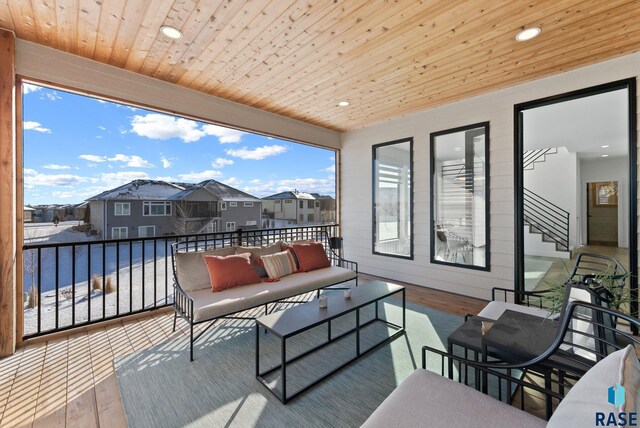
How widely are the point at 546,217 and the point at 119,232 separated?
9.08 meters

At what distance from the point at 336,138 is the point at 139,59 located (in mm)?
3609

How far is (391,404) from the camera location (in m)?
1.30

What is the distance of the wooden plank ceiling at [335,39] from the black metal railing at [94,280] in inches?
79.6

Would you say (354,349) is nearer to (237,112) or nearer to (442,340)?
(442,340)

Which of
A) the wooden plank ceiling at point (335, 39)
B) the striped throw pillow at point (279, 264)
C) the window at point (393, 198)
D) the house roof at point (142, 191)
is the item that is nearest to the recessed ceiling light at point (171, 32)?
the wooden plank ceiling at point (335, 39)

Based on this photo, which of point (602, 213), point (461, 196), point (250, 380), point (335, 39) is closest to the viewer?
point (250, 380)

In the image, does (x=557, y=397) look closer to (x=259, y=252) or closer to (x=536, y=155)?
(x=259, y=252)

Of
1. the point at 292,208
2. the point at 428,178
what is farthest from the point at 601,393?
the point at 292,208

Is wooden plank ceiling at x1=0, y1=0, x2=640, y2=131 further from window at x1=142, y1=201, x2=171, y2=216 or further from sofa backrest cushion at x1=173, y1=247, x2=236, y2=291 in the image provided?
sofa backrest cushion at x1=173, y1=247, x2=236, y2=291

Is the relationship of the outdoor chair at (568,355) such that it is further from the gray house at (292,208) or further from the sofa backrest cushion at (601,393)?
the gray house at (292,208)

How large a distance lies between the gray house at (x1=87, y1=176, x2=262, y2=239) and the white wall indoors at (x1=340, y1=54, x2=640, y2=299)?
6.87 feet

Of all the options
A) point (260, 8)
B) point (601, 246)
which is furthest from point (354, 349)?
point (601, 246)

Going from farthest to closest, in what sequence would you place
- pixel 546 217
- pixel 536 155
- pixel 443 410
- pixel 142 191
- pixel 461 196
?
1. pixel 536 155
2. pixel 546 217
3. pixel 461 196
4. pixel 142 191
5. pixel 443 410

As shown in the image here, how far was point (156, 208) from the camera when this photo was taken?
3.61 metres
